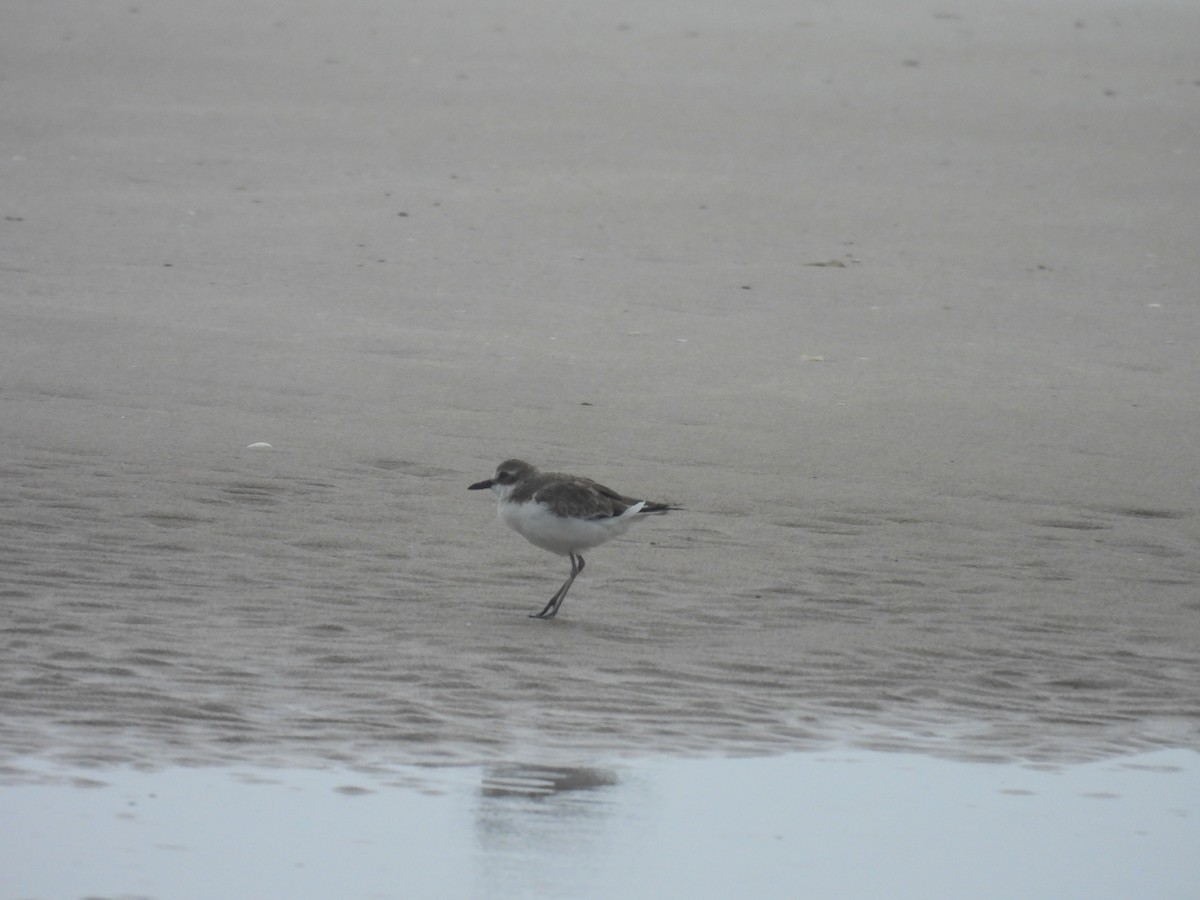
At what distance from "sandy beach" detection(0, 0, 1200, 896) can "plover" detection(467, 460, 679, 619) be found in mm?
263

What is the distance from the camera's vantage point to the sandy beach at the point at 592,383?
231 inches

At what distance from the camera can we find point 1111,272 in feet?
41.3

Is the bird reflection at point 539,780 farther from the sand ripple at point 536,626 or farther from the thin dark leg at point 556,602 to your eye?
the thin dark leg at point 556,602

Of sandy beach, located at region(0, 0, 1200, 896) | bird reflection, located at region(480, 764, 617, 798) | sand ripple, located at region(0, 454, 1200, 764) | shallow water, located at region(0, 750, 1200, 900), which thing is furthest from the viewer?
sandy beach, located at region(0, 0, 1200, 896)

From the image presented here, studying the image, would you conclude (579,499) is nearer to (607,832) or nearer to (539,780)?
(539,780)

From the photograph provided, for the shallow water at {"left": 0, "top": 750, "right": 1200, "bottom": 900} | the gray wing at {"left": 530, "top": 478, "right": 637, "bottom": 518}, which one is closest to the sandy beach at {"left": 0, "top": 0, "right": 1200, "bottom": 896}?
the shallow water at {"left": 0, "top": 750, "right": 1200, "bottom": 900}

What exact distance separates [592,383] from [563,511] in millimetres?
3112

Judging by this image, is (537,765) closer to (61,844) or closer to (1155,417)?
(61,844)

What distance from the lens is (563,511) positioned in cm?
678

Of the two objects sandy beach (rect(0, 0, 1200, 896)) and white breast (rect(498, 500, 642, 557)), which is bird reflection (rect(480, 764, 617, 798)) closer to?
sandy beach (rect(0, 0, 1200, 896))

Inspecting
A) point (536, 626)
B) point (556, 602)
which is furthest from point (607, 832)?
point (556, 602)

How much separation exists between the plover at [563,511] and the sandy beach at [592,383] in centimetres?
26

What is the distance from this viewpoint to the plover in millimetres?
6793

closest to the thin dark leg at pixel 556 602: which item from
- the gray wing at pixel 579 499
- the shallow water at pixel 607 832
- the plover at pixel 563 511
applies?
the plover at pixel 563 511
